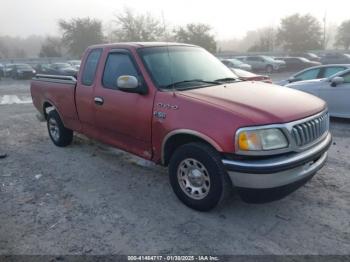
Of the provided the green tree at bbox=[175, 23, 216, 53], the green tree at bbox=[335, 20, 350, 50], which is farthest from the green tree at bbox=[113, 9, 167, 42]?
the green tree at bbox=[335, 20, 350, 50]

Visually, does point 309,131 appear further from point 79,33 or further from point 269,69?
point 79,33

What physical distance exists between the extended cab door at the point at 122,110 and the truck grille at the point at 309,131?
1.68 m

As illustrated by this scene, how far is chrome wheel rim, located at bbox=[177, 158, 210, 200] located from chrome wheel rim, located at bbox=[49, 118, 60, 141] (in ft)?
11.6

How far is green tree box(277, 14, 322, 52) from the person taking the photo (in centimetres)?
4797

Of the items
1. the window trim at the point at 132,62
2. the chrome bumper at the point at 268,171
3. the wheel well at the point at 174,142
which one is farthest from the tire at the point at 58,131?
the chrome bumper at the point at 268,171

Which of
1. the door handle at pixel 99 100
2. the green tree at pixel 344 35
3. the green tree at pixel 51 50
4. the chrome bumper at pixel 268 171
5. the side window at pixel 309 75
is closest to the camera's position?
the chrome bumper at pixel 268 171

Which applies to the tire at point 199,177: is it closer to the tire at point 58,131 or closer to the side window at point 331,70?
the tire at point 58,131

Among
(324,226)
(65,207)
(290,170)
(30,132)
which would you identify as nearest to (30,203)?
(65,207)

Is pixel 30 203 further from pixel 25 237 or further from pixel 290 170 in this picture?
pixel 290 170

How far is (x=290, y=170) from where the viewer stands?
10.7 feet

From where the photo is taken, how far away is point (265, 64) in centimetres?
2970

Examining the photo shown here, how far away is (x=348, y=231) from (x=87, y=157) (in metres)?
4.24

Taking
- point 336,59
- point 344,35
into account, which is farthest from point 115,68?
point 344,35

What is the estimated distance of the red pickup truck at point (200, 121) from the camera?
3.23m
